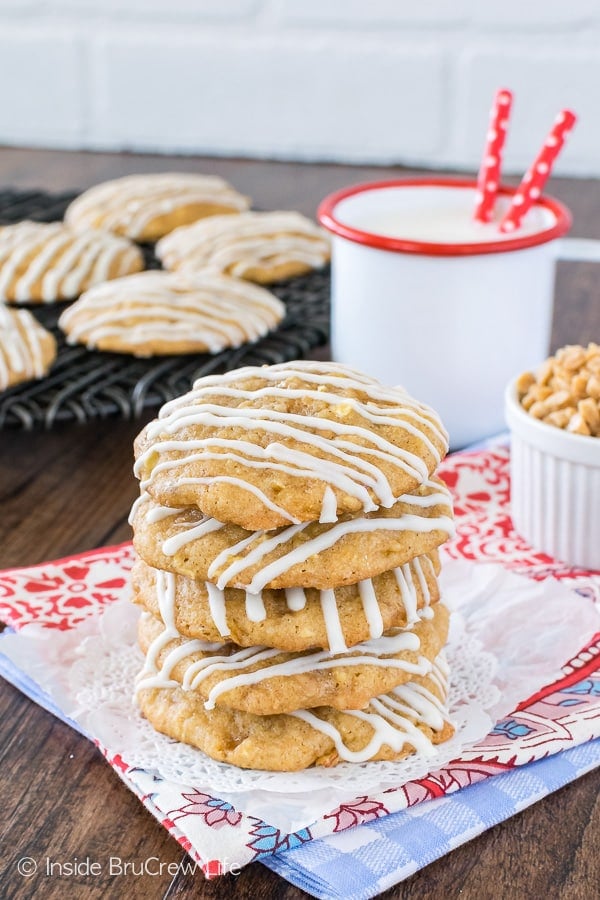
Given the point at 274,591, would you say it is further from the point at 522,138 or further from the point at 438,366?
the point at 522,138

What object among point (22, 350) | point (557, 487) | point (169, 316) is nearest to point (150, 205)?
Result: point (169, 316)

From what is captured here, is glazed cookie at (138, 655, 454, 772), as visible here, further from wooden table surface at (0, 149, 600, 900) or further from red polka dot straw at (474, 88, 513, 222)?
red polka dot straw at (474, 88, 513, 222)

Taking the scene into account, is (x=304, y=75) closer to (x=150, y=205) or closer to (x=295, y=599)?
(x=150, y=205)

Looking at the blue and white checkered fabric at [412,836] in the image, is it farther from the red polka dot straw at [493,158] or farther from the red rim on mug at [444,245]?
the red polka dot straw at [493,158]

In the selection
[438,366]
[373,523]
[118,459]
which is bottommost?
[118,459]

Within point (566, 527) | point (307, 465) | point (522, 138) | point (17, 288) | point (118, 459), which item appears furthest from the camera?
point (522, 138)

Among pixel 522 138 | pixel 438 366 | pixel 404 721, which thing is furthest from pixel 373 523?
pixel 522 138
